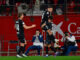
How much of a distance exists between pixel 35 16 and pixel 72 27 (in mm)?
2158

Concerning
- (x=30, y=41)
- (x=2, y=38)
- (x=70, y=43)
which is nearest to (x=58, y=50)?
(x=70, y=43)

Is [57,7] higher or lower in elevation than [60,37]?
higher

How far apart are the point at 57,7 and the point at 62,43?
198 cm

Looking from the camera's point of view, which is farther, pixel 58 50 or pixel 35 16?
pixel 35 16

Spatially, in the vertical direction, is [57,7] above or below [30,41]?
above

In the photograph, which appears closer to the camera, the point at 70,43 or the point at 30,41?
the point at 70,43

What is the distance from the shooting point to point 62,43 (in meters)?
18.4

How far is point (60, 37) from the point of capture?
62.4ft

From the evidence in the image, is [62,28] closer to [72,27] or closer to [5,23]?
[72,27]

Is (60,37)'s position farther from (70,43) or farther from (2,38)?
(2,38)

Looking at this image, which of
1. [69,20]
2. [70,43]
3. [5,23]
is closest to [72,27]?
[69,20]

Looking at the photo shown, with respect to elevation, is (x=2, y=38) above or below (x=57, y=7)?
below

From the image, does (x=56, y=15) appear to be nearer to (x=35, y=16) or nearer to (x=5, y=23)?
(x=35, y=16)

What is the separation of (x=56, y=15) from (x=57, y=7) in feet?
1.69
